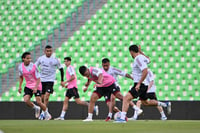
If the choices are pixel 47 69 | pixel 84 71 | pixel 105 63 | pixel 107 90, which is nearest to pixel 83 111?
pixel 47 69

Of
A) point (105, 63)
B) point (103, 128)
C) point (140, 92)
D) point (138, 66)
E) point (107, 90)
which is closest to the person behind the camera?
point (103, 128)

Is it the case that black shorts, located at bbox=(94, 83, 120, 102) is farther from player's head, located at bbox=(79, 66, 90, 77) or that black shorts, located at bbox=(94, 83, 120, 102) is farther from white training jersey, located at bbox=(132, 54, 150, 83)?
white training jersey, located at bbox=(132, 54, 150, 83)

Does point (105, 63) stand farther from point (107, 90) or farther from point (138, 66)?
point (138, 66)

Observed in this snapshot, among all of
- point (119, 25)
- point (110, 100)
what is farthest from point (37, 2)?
point (110, 100)

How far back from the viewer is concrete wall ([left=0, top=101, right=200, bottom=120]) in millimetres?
15500

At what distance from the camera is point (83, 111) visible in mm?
15836

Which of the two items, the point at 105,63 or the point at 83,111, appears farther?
the point at 83,111

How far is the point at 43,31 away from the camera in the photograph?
62.2 ft

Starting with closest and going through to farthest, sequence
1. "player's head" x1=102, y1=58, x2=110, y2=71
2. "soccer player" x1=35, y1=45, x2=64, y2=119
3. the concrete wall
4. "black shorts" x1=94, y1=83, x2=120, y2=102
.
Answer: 1. "black shorts" x1=94, y1=83, x2=120, y2=102
2. "player's head" x1=102, y1=58, x2=110, y2=71
3. "soccer player" x1=35, y1=45, x2=64, y2=119
4. the concrete wall

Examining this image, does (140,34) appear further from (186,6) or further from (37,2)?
(37,2)

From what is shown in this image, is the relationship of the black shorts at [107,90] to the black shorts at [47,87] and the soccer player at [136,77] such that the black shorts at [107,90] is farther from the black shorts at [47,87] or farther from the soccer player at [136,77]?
the black shorts at [47,87]

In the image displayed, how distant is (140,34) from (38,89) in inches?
249

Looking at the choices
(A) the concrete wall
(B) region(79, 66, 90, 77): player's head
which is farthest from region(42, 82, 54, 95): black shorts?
(B) region(79, 66, 90, 77): player's head

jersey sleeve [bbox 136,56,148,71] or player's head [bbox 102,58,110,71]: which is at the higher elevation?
player's head [bbox 102,58,110,71]
